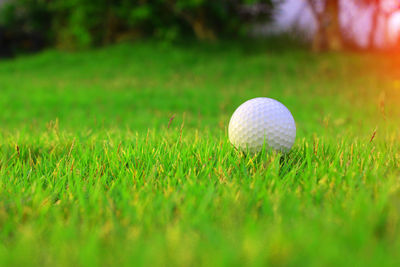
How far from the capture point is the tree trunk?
12.7 m

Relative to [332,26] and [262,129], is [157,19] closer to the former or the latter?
[332,26]

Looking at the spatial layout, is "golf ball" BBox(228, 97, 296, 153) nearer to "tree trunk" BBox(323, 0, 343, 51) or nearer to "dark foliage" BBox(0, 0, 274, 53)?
"dark foliage" BBox(0, 0, 274, 53)

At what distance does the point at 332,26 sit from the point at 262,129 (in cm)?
1248

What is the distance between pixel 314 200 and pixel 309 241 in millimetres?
588

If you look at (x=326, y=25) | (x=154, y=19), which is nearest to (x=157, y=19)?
(x=154, y=19)

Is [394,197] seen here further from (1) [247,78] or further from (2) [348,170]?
(1) [247,78]

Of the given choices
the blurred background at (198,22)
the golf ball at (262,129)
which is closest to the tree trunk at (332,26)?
the blurred background at (198,22)

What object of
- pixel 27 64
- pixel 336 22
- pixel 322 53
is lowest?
pixel 27 64

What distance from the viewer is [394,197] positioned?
138 centimetres

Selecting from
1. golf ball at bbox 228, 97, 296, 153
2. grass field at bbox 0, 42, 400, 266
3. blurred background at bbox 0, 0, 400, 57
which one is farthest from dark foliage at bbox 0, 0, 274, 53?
grass field at bbox 0, 42, 400, 266

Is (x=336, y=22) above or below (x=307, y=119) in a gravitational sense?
above

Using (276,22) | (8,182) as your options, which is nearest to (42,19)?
(276,22)

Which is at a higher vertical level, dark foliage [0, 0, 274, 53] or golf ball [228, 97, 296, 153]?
dark foliage [0, 0, 274, 53]

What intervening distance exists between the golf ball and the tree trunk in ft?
39.5
